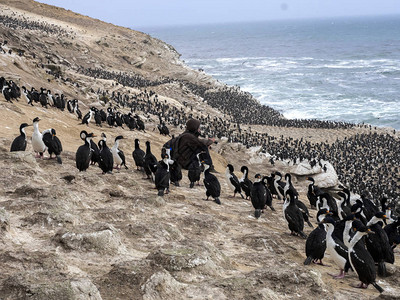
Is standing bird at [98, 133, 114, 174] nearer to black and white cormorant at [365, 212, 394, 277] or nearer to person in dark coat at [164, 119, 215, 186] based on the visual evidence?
person in dark coat at [164, 119, 215, 186]

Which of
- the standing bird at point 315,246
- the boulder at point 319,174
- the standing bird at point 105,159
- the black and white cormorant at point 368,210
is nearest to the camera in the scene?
the standing bird at point 315,246

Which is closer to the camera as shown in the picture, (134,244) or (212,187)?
(134,244)

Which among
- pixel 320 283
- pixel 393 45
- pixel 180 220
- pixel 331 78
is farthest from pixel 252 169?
pixel 393 45

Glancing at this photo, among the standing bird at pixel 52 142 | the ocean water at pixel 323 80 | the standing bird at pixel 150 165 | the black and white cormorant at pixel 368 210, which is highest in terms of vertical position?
the ocean water at pixel 323 80

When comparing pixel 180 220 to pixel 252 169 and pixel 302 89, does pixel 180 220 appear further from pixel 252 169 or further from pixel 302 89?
pixel 302 89

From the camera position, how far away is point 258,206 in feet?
40.1

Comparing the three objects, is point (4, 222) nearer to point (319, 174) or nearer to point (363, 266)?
point (363, 266)

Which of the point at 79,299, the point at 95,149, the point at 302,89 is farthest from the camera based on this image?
the point at 302,89

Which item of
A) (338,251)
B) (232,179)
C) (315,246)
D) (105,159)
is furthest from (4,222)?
(232,179)

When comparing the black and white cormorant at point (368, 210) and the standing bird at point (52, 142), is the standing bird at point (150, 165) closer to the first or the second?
the standing bird at point (52, 142)

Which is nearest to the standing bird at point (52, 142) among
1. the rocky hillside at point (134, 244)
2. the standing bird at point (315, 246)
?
the rocky hillside at point (134, 244)

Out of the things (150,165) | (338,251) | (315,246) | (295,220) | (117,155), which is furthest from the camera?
(117,155)

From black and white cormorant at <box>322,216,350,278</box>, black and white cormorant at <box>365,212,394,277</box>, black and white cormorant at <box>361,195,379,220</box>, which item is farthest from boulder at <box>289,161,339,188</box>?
black and white cormorant at <box>322,216,350,278</box>

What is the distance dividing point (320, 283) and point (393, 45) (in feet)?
572
